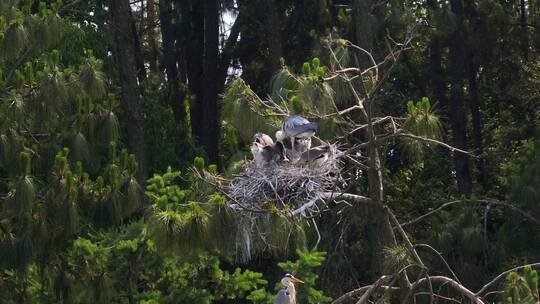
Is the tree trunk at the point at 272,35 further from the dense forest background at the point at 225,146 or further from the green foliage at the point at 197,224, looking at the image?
the green foliage at the point at 197,224

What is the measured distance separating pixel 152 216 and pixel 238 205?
99 cm

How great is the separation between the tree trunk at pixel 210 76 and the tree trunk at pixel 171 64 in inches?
24.7

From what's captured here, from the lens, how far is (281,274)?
1745 centimetres

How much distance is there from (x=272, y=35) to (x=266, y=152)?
10.4 metres

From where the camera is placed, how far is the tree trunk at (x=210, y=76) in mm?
23094

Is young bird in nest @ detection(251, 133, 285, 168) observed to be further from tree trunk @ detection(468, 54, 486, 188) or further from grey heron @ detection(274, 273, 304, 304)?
tree trunk @ detection(468, 54, 486, 188)

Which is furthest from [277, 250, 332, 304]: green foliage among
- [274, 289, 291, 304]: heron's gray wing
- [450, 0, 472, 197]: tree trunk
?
[450, 0, 472, 197]: tree trunk

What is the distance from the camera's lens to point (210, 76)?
2333 centimetres

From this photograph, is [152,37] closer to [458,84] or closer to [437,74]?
[437,74]

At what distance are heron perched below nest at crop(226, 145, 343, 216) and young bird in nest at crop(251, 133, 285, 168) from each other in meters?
0.20

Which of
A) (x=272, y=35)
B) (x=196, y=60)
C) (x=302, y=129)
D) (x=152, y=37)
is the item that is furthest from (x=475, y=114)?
(x=302, y=129)

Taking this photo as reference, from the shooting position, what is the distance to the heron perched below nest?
9.45m

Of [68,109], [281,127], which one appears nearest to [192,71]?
[68,109]

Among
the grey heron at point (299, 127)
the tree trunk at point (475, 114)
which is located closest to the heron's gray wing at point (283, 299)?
the grey heron at point (299, 127)
